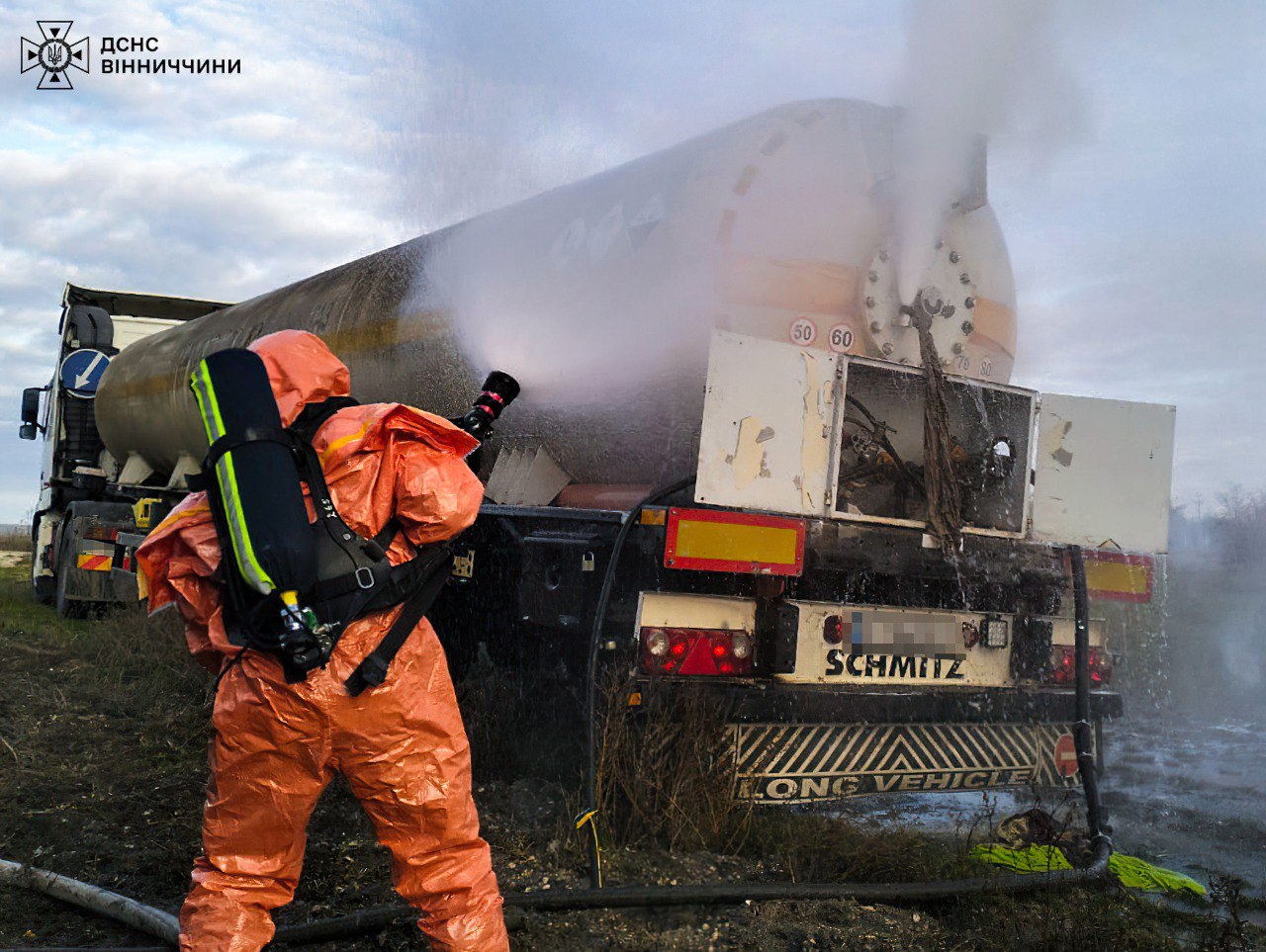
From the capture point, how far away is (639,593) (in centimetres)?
364

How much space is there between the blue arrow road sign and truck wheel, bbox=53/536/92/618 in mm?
1579

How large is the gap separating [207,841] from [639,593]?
1606 mm

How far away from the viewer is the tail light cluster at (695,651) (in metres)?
3.64

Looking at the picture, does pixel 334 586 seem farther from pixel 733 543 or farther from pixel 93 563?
pixel 93 563

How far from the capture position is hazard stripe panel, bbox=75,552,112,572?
9.59 meters

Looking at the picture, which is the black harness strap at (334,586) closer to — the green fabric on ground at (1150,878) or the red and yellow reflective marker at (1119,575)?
the green fabric on ground at (1150,878)

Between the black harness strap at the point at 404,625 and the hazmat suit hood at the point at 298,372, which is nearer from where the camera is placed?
the black harness strap at the point at 404,625

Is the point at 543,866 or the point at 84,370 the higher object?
the point at 84,370

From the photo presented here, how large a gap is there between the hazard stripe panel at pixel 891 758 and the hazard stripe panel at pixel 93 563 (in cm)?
770

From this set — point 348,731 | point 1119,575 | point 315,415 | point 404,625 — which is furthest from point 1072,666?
point 315,415

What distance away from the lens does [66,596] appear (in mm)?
9836

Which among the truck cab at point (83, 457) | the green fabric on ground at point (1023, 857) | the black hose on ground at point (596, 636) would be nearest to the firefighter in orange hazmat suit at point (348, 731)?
the black hose on ground at point (596, 636)

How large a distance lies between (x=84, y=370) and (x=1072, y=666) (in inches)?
374

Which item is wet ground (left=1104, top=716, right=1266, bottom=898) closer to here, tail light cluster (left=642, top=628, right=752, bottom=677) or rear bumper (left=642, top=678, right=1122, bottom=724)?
rear bumper (left=642, top=678, right=1122, bottom=724)
